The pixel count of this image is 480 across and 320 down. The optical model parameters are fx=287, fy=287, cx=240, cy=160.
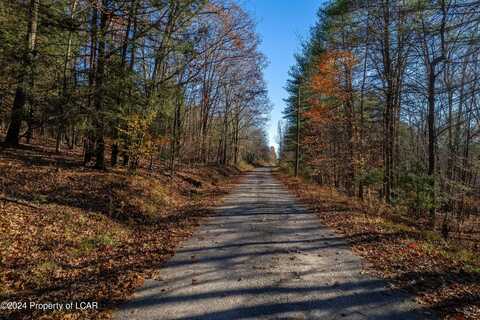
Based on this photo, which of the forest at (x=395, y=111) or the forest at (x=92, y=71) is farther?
the forest at (x=395, y=111)

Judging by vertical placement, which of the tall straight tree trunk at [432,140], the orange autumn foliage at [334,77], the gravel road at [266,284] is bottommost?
the gravel road at [266,284]

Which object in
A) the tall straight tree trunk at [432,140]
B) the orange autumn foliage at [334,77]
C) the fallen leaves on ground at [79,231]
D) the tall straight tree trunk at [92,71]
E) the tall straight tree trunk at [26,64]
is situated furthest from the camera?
the orange autumn foliage at [334,77]

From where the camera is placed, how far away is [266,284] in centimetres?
457

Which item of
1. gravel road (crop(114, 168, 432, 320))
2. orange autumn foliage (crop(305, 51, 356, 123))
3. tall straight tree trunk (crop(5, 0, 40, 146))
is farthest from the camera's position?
orange autumn foliage (crop(305, 51, 356, 123))

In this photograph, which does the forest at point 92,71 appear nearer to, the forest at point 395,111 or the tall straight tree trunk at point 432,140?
the forest at point 395,111

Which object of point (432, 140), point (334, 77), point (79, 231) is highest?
point (334, 77)

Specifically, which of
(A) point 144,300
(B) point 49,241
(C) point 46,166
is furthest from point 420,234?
(C) point 46,166

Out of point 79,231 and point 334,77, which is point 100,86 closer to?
point 79,231

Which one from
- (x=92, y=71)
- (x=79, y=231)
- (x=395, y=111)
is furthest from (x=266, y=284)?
(x=395, y=111)

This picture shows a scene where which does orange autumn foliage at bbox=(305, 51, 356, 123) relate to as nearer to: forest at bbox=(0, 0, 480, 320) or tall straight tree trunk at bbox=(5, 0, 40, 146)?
forest at bbox=(0, 0, 480, 320)

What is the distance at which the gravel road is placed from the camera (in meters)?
3.79

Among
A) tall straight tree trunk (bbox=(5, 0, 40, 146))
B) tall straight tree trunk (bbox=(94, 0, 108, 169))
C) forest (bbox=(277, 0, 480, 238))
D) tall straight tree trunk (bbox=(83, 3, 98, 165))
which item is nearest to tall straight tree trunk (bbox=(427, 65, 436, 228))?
forest (bbox=(277, 0, 480, 238))

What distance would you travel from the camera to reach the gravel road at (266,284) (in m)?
3.79

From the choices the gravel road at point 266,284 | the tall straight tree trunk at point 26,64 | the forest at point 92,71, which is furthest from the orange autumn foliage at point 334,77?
the tall straight tree trunk at point 26,64
